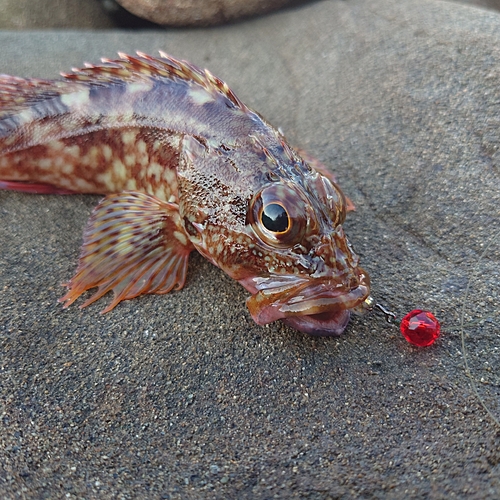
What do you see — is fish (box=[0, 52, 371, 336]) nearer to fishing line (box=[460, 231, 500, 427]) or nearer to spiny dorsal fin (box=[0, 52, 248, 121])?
spiny dorsal fin (box=[0, 52, 248, 121])

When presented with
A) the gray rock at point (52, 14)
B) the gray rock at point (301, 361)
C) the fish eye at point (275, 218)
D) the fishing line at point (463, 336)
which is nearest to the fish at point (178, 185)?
the fish eye at point (275, 218)

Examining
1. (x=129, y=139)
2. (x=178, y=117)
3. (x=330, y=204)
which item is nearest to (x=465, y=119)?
(x=330, y=204)

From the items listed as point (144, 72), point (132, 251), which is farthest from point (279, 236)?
point (144, 72)

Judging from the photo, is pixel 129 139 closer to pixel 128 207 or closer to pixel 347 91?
pixel 128 207

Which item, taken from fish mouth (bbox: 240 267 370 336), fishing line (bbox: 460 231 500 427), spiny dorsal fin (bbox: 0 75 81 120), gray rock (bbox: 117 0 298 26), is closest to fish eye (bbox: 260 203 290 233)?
fish mouth (bbox: 240 267 370 336)

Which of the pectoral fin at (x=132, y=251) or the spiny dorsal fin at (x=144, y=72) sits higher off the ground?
the spiny dorsal fin at (x=144, y=72)

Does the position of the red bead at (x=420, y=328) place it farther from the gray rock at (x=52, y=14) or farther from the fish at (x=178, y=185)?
the gray rock at (x=52, y=14)

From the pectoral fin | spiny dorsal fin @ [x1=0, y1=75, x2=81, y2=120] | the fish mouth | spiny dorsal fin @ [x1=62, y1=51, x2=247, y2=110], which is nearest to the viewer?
the fish mouth
